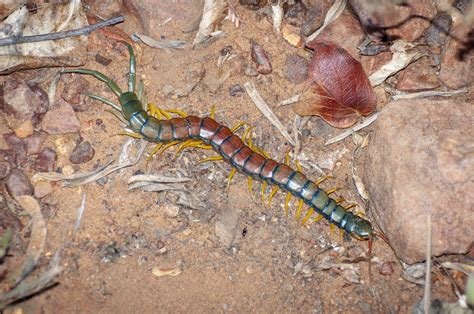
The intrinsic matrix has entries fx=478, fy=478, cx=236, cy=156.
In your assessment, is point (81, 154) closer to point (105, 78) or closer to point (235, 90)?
point (105, 78)

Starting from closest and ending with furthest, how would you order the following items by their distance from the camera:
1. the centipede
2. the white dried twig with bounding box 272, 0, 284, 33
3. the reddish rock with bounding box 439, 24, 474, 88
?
the centipede, the reddish rock with bounding box 439, 24, 474, 88, the white dried twig with bounding box 272, 0, 284, 33

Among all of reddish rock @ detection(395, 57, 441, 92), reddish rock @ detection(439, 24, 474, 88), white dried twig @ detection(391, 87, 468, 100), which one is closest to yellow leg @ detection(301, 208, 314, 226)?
white dried twig @ detection(391, 87, 468, 100)

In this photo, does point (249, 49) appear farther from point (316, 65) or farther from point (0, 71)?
point (0, 71)

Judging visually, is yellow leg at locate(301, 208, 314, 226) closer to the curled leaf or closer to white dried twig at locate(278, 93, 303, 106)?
the curled leaf

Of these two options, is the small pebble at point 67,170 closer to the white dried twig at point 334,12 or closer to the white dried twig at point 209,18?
the white dried twig at point 209,18

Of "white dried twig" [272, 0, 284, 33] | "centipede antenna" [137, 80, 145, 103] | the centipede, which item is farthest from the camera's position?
"white dried twig" [272, 0, 284, 33]

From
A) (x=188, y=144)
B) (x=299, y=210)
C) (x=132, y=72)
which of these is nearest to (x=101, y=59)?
(x=132, y=72)

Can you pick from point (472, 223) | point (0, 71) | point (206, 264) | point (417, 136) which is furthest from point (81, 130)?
point (472, 223)

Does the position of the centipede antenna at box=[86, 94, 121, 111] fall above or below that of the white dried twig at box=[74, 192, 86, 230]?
above
